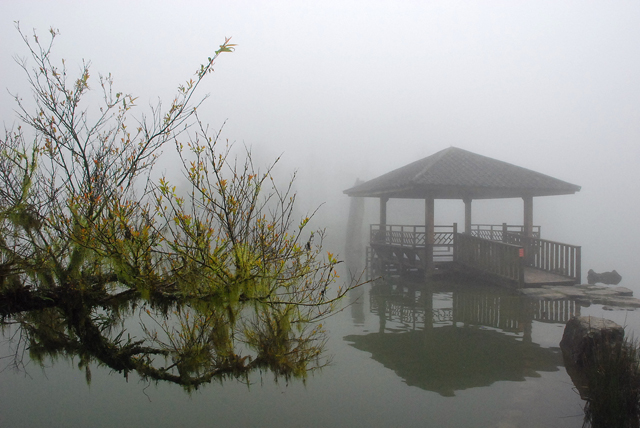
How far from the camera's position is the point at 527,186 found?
46.2 feet

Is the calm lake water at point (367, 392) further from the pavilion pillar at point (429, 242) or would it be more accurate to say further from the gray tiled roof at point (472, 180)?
the gray tiled roof at point (472, 180)

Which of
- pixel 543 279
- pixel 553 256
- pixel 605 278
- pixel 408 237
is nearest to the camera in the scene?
pixel 543 279

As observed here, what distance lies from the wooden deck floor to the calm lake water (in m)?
3.06

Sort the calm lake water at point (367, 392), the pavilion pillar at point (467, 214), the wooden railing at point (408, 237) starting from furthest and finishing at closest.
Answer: the pavilion pillar at point (467, 214) < the wooden railing at point (408, 237) < the calm lake water at point (367, 392)

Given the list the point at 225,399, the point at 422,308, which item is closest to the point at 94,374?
the point at 225,399

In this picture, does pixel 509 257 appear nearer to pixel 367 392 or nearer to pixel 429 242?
pixel 429 242

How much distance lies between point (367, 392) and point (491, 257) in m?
8.40

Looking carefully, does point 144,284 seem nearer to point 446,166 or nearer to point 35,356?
point 35,356

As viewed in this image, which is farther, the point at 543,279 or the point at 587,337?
the point at 543,279

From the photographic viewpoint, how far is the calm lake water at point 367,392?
5.07 m

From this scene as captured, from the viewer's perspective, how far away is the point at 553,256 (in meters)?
12.8

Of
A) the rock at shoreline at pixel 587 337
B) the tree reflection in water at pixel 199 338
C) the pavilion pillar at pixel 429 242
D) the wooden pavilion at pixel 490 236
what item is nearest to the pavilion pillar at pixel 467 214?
the wooden pavilion at pixel 490 236

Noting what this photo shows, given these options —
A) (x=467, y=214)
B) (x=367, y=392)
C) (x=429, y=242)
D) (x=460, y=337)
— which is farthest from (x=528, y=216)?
(x=367, y=392)

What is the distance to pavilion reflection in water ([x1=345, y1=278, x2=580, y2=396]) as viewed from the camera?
6277 millimetres
